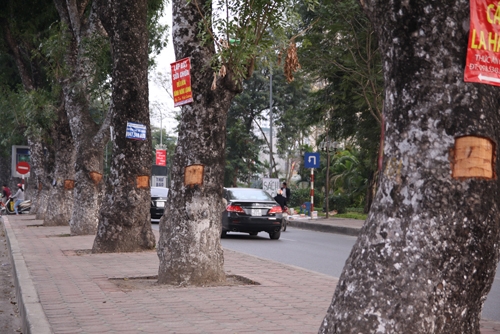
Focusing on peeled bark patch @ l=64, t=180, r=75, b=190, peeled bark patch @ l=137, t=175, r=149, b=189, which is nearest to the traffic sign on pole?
peeled bark patch @ l=64, t=180, r=75, b=190

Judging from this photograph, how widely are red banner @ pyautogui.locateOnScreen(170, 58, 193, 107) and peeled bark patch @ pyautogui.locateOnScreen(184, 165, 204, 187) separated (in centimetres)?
84

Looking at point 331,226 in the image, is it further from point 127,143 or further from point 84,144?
point 127,143

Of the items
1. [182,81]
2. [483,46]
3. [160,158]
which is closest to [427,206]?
[483,46]

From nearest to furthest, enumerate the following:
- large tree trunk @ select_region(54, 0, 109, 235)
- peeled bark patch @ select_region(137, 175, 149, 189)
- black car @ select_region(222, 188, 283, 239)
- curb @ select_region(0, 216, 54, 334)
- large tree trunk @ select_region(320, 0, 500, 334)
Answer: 1. large tree trunk @ select_region(320, 0, 500, 334)
2. curb @ select_region(0, 216, 54, 334)
3. peeled bark patch @ select_region(137, 175, 149, 189)
4. large tree trunk @ select_region(54, 0, 109, 235)
5. black car @ select_region(222, 188, 283, 239)

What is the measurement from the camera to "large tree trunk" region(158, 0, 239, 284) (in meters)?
10.1

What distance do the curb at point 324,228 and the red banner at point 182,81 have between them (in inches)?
597

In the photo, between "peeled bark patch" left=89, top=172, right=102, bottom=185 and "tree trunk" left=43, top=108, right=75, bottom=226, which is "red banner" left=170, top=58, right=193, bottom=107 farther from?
"tree trunk" left=43, top=108, right=75, bottom=226

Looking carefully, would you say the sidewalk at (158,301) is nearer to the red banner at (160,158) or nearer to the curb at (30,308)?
the curb at (30,308)

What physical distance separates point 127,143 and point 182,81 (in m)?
5.01

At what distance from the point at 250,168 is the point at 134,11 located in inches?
1634

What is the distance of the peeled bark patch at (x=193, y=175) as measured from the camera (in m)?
10.2

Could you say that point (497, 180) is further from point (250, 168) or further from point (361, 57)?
point (250, 168)

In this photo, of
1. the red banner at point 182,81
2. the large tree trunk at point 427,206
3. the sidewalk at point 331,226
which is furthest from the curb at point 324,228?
the large tree trunk at point 427,206

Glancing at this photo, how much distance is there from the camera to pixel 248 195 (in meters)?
23.0
